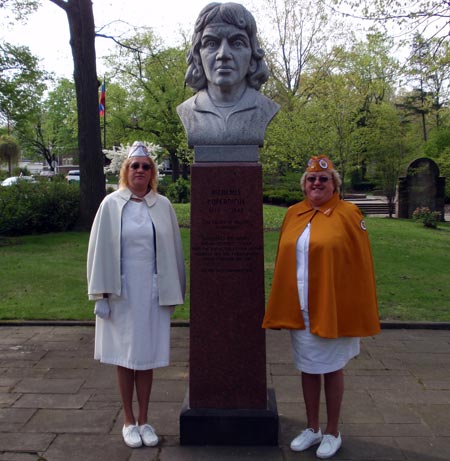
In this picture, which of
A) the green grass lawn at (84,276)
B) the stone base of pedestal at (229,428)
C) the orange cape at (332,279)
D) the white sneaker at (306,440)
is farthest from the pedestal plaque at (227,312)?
the green grass lawn at (84,276)

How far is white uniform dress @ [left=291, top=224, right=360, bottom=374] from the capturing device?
3.94 meters

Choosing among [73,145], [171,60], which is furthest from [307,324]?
[73,145]

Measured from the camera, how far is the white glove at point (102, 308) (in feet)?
13.4

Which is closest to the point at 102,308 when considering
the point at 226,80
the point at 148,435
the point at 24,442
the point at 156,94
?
the point at 148,435

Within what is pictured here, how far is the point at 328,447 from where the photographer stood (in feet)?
13.3

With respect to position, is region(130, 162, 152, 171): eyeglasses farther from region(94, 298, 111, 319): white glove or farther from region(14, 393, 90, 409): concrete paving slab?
region(14, 393, 90, 409): concrete paving slab

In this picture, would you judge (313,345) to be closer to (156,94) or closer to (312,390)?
(312,390)

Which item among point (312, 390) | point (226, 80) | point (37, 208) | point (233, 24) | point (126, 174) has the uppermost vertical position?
point (233, 24)

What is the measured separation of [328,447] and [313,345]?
756mm

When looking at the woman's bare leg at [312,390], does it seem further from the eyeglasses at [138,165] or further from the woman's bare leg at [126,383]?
the eyeglasses at [138,165]

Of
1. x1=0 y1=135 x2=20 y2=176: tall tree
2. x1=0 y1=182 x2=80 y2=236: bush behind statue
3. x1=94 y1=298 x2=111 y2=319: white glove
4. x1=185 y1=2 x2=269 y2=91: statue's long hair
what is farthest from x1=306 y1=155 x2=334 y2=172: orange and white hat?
x1=0 y1=135 x2=20 y2=176: tall tree

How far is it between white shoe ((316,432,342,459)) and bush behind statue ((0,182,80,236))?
13852 mm

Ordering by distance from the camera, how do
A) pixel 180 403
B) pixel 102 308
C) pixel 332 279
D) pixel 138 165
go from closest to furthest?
pixel 332 279 → pixel 102 308 → pixel 138 165 → pixel 180 403

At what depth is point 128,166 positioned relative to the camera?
427cm
